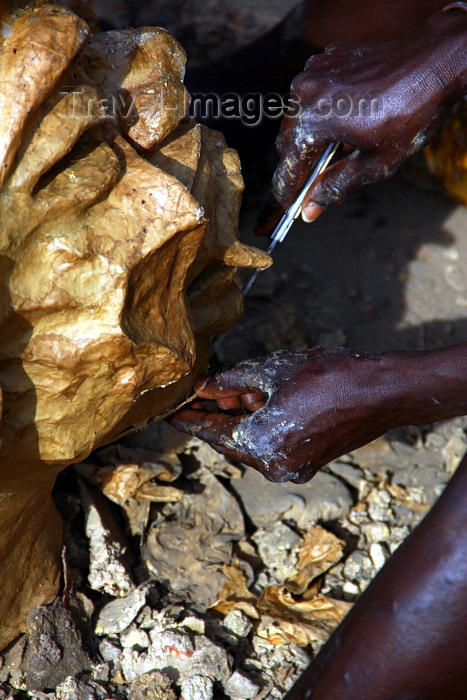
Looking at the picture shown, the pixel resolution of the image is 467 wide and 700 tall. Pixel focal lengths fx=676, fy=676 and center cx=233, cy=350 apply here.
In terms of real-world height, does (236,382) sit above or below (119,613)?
above

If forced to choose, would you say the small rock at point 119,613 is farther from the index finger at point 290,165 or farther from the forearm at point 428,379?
the index finger at point 290,165

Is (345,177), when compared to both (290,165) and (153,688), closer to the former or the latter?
(290,165)

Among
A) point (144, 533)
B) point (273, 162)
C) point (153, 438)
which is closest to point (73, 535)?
point (144, 533)

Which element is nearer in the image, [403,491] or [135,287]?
[135,287]

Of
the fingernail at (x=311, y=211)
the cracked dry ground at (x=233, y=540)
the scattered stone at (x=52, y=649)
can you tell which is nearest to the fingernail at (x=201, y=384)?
the cracked dry ground at (x=233, y=540)

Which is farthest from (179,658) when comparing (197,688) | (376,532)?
(376,532)

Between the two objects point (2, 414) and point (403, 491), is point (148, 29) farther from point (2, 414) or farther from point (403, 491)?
point (403, 491)
